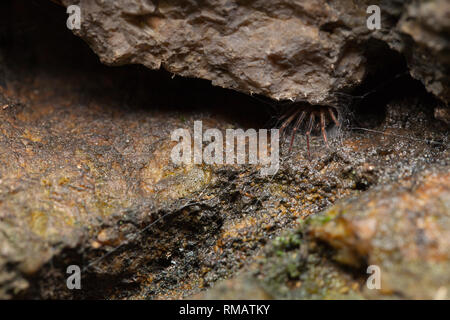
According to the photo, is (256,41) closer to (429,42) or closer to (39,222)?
(429,42)

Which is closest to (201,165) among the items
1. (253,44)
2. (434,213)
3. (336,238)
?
(253,44)

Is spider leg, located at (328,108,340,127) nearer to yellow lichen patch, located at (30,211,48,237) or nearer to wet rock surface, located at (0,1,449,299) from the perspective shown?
wet rock surface, located at (0,1,449,299)

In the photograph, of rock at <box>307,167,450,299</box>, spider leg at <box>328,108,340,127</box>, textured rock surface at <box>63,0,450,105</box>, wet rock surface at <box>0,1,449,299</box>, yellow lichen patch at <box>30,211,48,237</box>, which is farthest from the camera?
spider leg at <box>328,108,340,127</box>

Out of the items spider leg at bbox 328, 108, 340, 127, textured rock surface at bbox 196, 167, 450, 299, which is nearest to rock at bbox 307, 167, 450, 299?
textured rock surface at bbox 196, 167, 450, 299

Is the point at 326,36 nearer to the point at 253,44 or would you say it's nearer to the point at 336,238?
the point at 253,44

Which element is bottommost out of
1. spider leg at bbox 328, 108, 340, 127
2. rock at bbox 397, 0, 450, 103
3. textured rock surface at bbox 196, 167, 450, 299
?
textured rock surface at bbox 196, 167, 450, 299

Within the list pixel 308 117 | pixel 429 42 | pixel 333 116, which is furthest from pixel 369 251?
pixel 308 117

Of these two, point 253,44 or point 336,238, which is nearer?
point 336,238
